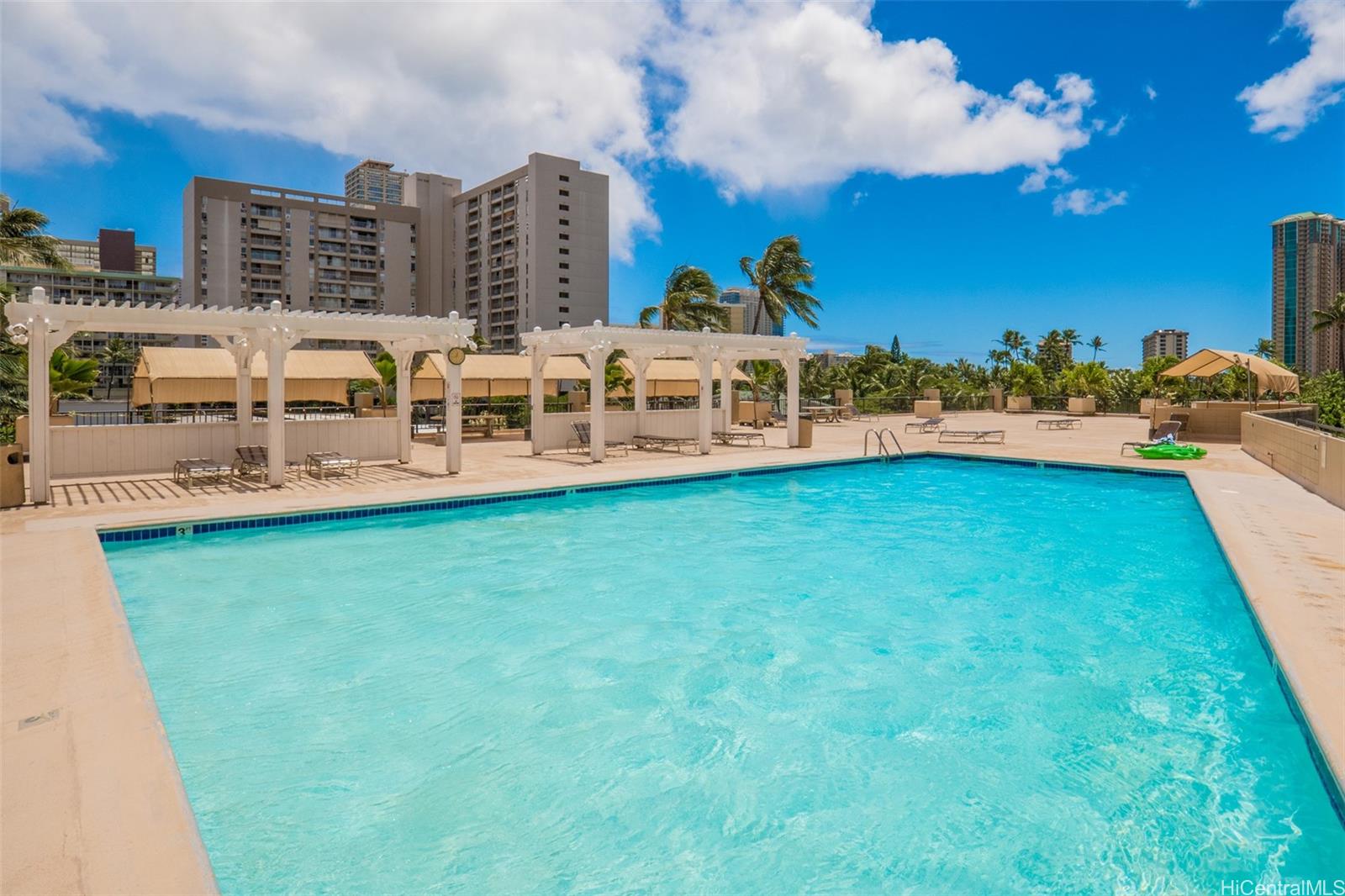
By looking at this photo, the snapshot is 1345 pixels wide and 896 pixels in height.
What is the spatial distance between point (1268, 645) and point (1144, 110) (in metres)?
37.5

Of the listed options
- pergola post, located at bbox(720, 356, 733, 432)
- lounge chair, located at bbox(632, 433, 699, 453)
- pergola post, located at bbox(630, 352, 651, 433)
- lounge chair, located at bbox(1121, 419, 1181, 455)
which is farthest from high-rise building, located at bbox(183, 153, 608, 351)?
lounge chair, located at bbox(1121, 419, 1181, 455)

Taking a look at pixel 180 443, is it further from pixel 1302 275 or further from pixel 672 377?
pixel 1302 275

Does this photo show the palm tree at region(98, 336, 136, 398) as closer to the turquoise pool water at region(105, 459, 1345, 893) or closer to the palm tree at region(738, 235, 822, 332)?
the palm tree at region(738, 235, 822, 332)

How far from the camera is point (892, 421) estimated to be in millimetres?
29562

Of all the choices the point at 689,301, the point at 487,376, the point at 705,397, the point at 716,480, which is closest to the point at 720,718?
the point at 716,480

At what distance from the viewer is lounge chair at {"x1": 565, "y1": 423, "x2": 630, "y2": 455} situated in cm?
1728

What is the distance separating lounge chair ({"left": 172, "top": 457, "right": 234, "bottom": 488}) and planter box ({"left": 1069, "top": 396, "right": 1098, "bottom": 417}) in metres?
32.2

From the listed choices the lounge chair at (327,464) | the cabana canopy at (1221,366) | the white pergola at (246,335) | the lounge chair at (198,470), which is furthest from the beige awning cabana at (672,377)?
the lounge chair at (198,470)

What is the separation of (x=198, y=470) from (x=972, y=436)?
1862 centimetres

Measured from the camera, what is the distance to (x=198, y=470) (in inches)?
471

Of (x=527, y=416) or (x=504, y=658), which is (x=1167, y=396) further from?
(x=504, y=658)

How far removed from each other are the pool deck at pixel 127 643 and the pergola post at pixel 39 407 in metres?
0.33

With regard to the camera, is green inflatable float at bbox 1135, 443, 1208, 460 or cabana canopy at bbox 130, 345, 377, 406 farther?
cabana canopy at bbox 130, 345, 377, 406

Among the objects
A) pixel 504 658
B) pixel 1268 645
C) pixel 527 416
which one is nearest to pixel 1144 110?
pixel 527 416
